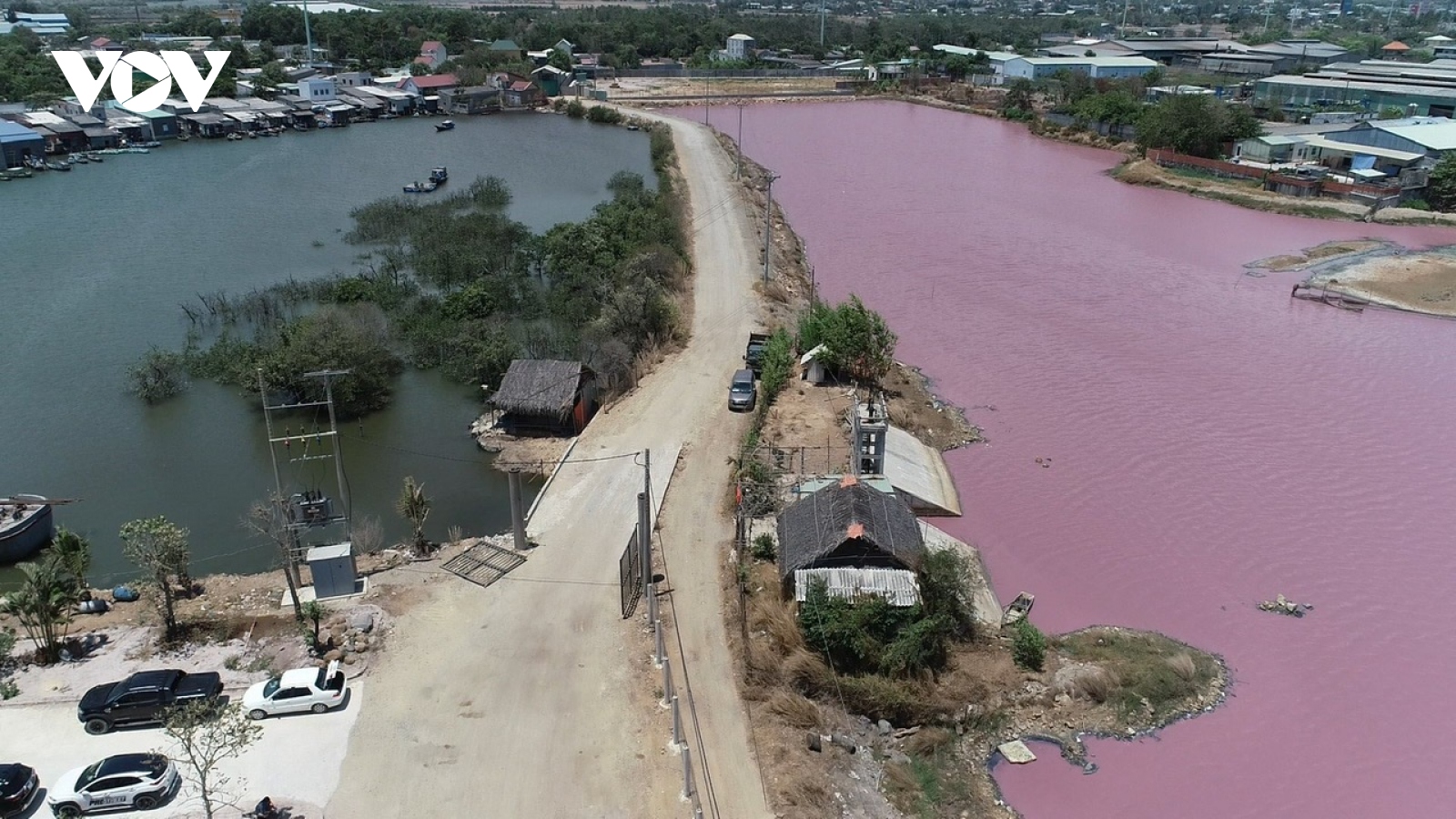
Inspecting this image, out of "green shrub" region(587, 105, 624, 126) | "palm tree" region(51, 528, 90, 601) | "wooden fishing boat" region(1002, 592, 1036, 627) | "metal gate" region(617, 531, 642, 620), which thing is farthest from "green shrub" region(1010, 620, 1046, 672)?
"green shrub" region(587, 105, 624, 126)

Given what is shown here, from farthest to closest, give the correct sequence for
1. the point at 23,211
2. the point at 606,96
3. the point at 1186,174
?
1. the point at 606,96
2. the point at 1186,174
3. the point at 23,211

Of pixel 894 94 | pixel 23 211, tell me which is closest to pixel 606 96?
pixel 894 94

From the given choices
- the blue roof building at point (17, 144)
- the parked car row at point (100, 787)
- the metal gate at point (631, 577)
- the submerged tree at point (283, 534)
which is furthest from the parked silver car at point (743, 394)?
the blue roof building at point (17, 144)

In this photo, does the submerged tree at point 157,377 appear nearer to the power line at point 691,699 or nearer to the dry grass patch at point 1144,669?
the power line at point 691,699

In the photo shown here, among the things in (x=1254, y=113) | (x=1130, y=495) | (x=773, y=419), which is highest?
(x=1254, y=113)

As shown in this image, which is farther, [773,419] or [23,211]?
[23,211]

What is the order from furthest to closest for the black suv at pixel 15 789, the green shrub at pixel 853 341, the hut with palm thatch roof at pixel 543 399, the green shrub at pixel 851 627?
the green shrub at pixel 853 341
the hut with palm thatch roof at pixel 543 399
the green shrub at pixel 851 627
the black suv at pixel 15 789

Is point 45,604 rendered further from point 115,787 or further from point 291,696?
point 291,696

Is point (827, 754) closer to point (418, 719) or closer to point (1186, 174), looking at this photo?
point (418, 719)
